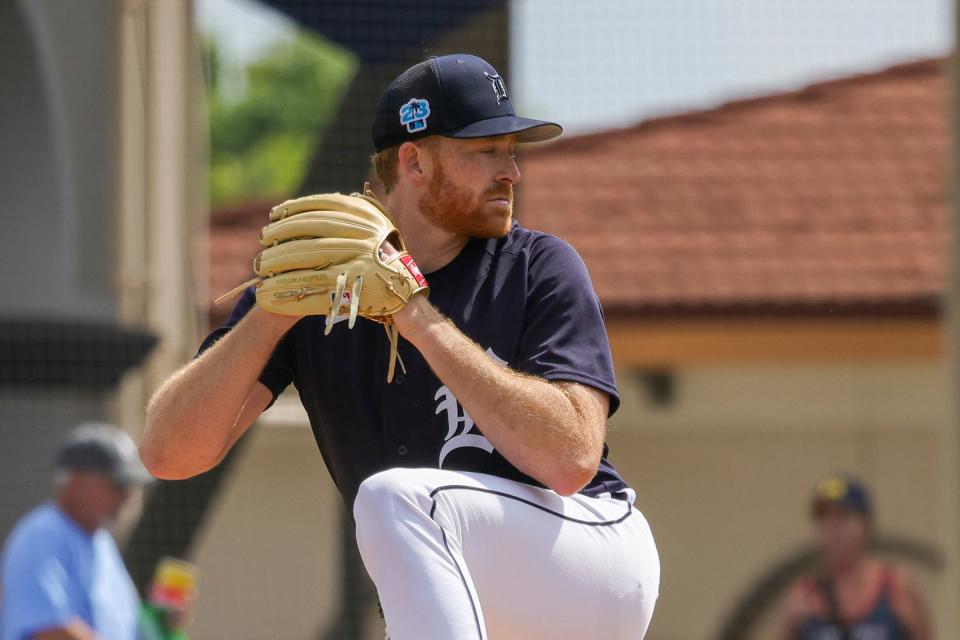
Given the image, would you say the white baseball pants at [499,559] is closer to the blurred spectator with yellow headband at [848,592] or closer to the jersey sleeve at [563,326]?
the jersey sleeve at [563,326]

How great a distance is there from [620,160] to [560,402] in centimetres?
765

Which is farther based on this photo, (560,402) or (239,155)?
(239,155)

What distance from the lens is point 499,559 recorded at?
2.31 m

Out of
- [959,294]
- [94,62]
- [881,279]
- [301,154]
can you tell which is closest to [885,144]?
[881,279]

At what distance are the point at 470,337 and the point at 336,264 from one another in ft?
0.88

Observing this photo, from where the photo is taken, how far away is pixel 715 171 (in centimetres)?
951

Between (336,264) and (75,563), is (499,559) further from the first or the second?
(75,563)

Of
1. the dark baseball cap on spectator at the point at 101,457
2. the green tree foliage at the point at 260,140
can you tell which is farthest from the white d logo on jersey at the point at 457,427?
the green tree foliage at the point at 260,140

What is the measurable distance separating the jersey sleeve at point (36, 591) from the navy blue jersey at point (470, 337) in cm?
272

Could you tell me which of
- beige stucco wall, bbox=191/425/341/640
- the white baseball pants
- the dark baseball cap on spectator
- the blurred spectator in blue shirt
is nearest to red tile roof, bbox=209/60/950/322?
beige stucco wall, bbox=191/425/341/640

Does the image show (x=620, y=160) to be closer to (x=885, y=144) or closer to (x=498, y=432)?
(x=885, y=144)

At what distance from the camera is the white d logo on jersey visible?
97.0 inches

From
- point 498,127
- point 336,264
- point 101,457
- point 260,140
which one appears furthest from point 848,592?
point 260,140

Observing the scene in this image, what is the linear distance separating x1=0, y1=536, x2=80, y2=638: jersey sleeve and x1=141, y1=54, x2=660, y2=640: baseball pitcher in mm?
2696
